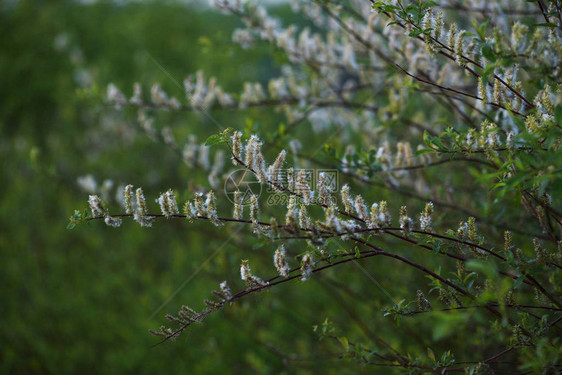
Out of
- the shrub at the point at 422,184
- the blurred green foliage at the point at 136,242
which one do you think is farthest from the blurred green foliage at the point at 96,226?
the shrub at the point at 422,184

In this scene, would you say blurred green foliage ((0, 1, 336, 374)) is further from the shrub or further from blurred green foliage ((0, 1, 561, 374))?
the shrub

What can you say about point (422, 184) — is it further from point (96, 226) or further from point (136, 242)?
point (96, 226)

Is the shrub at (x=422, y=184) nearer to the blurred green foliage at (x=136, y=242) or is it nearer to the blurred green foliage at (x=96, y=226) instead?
the blurred green foliage at (x=136, y=242)

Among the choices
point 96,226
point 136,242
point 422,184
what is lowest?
point 96,226

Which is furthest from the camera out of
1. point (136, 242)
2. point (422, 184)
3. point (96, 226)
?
point (96, 226)

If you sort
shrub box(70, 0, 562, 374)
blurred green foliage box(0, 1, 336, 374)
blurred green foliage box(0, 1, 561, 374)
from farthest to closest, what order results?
blurred green foliage box(0, 1, 336, 374) → blurred green foliage box(0, 1, 561, 374) → shrub box(70, 0, 562, 374)

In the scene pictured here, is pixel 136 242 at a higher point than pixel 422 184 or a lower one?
lower

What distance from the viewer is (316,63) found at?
2.24 m

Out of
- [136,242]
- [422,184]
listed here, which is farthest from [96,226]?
[422,184]

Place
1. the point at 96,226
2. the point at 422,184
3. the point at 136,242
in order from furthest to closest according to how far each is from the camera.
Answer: the point at 96,226
the point at 136,242
the point at 422,184

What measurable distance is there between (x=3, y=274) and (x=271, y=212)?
263cm

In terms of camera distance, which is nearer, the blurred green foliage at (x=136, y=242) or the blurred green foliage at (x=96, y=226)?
the blurred green foliage at (x=136, y=242)

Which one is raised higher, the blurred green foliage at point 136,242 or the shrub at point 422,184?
the shrub at point 422,184

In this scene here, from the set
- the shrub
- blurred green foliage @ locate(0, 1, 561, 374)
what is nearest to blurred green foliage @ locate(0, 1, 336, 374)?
blurred green foliage @ locate(0, 1, 561, 374)
